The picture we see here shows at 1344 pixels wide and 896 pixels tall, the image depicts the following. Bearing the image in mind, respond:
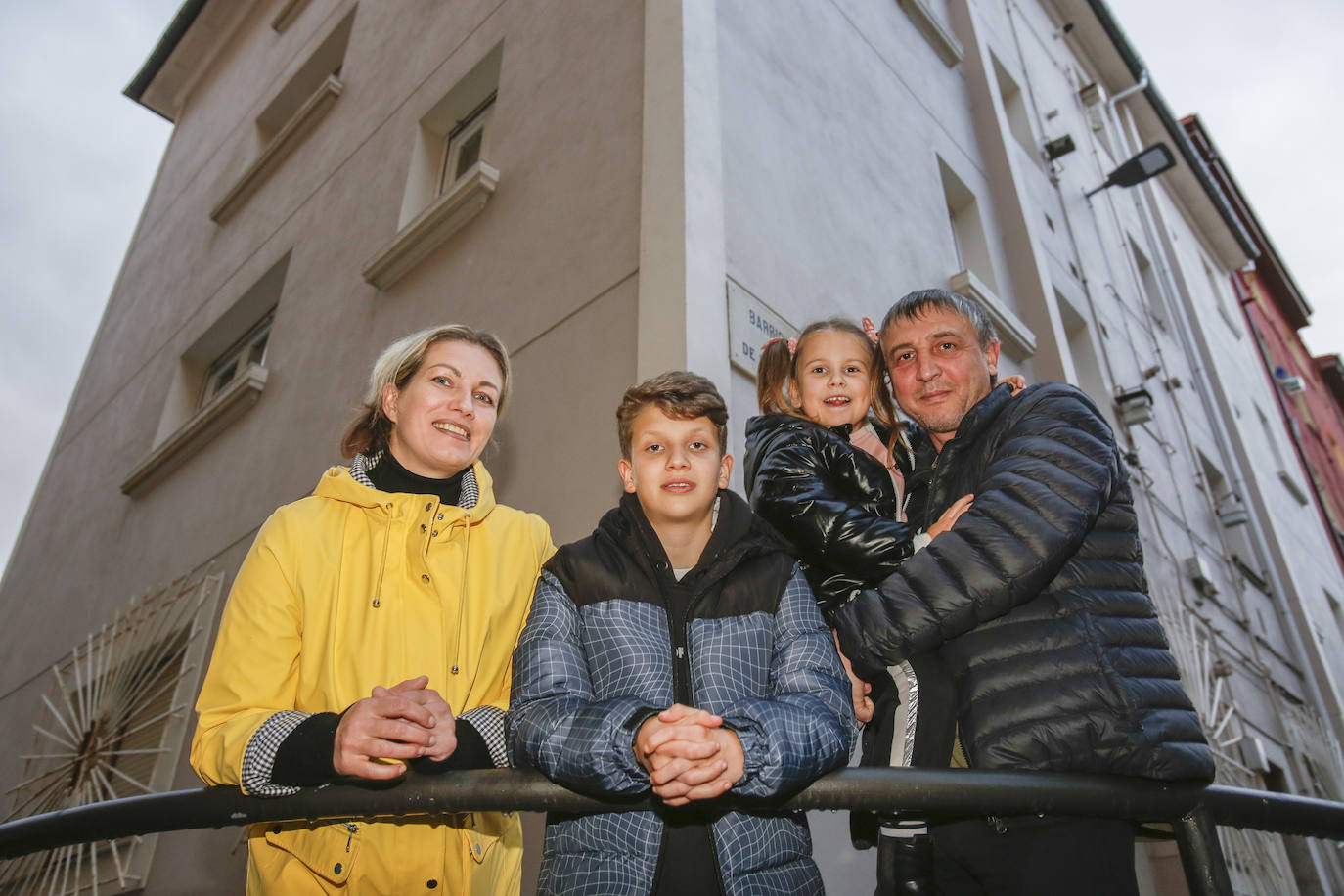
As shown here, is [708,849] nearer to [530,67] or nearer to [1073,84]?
[530,67]

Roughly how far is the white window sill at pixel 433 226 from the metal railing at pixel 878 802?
12.4 feet

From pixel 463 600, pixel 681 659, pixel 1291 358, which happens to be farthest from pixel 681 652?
pixel 1291 358

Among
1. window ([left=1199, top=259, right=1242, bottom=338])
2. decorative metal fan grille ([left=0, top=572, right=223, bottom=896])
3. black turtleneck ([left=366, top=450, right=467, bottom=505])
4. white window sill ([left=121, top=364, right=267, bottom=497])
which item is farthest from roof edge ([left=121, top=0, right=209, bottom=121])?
window ([left=1199, top=259, right=1242, bottom=338])

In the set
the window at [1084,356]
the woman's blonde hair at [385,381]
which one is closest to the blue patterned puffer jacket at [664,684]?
the woman's blonde hair at [385,381]

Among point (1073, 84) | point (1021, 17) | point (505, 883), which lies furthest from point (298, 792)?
point (1073, 84)

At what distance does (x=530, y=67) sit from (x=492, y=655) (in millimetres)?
4042

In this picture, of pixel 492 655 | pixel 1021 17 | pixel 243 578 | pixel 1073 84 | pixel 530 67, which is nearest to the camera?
pixel 243 578

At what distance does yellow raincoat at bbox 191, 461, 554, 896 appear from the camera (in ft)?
4.71

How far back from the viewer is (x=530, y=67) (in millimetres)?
4828

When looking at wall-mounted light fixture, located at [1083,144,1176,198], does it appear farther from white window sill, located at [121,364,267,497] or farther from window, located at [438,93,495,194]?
white window sill, located at [121,364,267,497]

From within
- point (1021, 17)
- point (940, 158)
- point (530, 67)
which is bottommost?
point (530, 67)

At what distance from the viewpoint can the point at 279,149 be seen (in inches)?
292

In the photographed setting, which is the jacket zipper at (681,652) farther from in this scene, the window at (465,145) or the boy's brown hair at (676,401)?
the window at (465,145)

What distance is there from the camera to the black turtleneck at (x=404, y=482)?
1798mm
